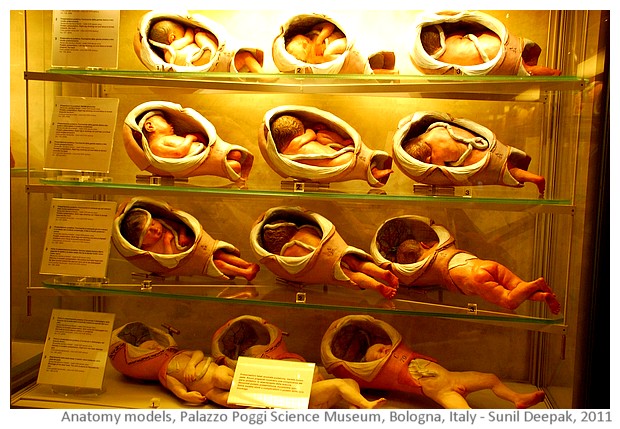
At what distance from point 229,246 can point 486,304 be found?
0.70 metres

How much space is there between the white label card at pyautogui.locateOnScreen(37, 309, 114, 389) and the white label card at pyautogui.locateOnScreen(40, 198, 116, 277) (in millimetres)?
135

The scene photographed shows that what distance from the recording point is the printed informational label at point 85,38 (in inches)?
70.1

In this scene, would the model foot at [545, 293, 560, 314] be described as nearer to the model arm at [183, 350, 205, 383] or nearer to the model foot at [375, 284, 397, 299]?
the model foot at [375, 284, 397, 299]

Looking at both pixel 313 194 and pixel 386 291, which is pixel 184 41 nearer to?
pixel 313 194

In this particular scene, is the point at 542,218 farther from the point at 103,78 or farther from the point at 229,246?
the point at 103,78

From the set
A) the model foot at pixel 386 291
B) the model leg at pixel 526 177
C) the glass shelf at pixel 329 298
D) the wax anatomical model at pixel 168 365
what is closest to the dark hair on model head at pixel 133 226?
the glass shelf at pixel 329 298

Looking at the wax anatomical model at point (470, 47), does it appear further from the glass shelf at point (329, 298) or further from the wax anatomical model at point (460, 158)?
the glass shelf at point (329, 298)

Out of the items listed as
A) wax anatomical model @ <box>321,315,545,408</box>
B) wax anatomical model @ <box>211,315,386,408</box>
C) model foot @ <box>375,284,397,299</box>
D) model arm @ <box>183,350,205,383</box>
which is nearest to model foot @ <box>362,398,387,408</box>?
wax anatomical model @ <box>211,315,386,408</box>

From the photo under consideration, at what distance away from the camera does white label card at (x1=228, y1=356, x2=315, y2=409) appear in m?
1.63

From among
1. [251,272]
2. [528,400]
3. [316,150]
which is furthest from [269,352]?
[528,400]

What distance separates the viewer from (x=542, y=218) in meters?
1.97

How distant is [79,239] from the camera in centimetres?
180

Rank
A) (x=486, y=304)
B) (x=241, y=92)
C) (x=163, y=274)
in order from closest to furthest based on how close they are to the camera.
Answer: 1. (x=486, y=304)
2. (x=163, y=274)
3. (x=241, y=92)
